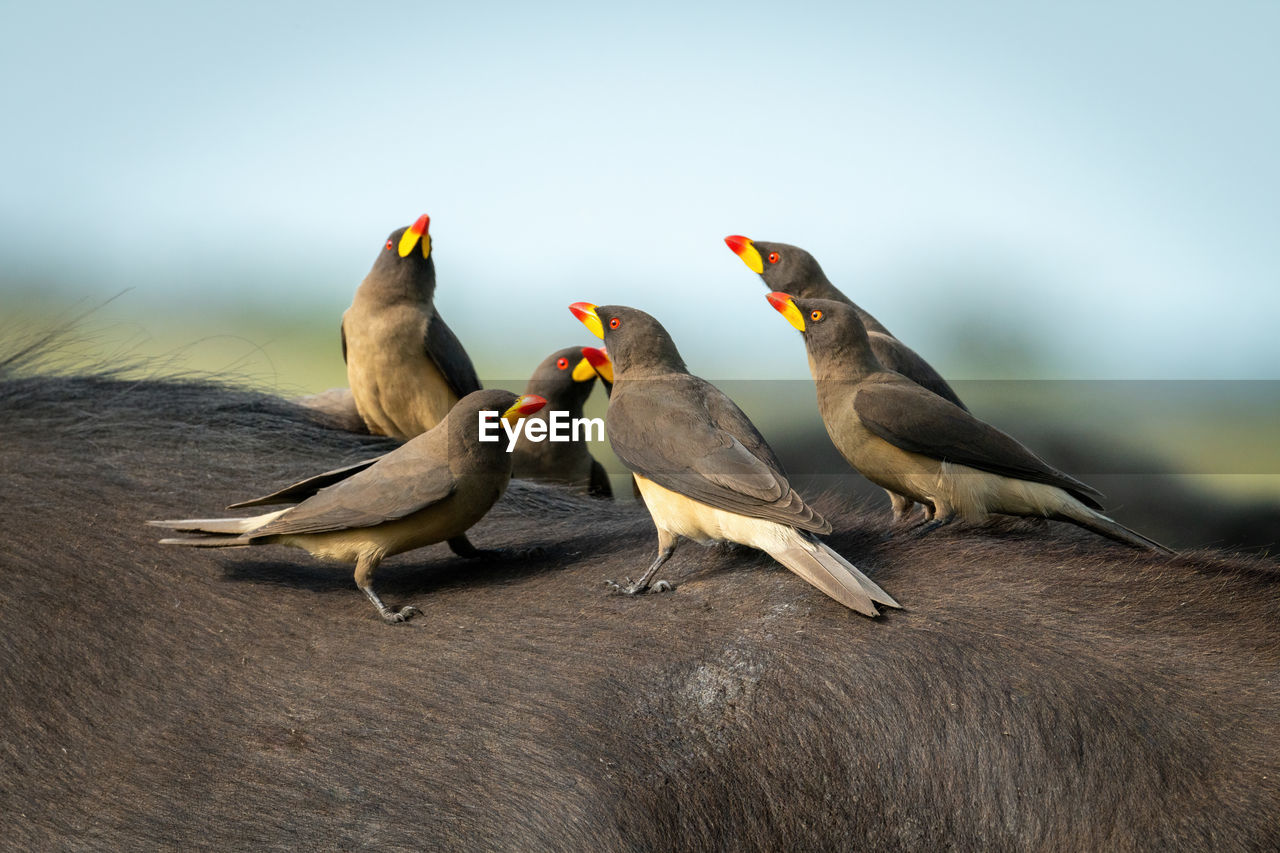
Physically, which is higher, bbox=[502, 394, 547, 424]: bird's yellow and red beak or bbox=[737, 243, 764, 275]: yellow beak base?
bbox=[737, 243, 764, 275]: yellow beak base

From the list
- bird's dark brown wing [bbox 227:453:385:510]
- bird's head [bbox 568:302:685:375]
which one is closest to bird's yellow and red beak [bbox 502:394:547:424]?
bird's head [bbox 568:302:685:375]

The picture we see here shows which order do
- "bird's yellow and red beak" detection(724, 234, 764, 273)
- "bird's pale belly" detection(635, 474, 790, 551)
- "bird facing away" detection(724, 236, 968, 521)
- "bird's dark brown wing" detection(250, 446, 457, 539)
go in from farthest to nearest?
"bird's yellow and red beak" detection(724, 234, 764, 273), "bird facing away" detection(724, 236, 968, 521), "bird's dark brown wing" detection(250, 446, 457, 539), "bird's pale belly" detection(635, 474, 790, 551)

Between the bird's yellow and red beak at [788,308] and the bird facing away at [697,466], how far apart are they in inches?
12.5

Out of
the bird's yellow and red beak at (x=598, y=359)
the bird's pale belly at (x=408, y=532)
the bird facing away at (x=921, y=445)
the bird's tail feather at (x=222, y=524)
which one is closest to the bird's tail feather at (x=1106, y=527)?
the bird facing away at (x=921, y=445)

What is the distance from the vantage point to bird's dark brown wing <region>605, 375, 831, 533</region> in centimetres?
284

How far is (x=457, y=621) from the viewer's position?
313 centimetres

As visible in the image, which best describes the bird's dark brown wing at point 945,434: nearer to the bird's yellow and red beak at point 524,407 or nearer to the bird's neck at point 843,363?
the bird's neck at point 843,363

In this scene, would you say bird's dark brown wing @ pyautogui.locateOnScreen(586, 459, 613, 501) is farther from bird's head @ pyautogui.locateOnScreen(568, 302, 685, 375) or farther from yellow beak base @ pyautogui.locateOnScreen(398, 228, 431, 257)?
bird's head @ pyautogui.locateOnScreen(568, 302, 685, 375)

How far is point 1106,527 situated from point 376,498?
1.91m

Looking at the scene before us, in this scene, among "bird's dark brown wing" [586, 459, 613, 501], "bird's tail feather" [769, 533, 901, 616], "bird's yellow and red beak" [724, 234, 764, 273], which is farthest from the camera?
"bird's dark brown wing" [586, 459, 613, 501]

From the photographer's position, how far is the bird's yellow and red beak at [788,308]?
11.3ft

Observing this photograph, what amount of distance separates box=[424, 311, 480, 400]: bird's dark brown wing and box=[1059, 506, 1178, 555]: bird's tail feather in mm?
2790

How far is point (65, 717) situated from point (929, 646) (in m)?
1.93

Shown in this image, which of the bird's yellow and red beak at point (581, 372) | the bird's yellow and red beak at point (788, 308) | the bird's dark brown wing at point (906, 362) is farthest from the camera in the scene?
the bird's yellow and red beak at point (581, 372)
